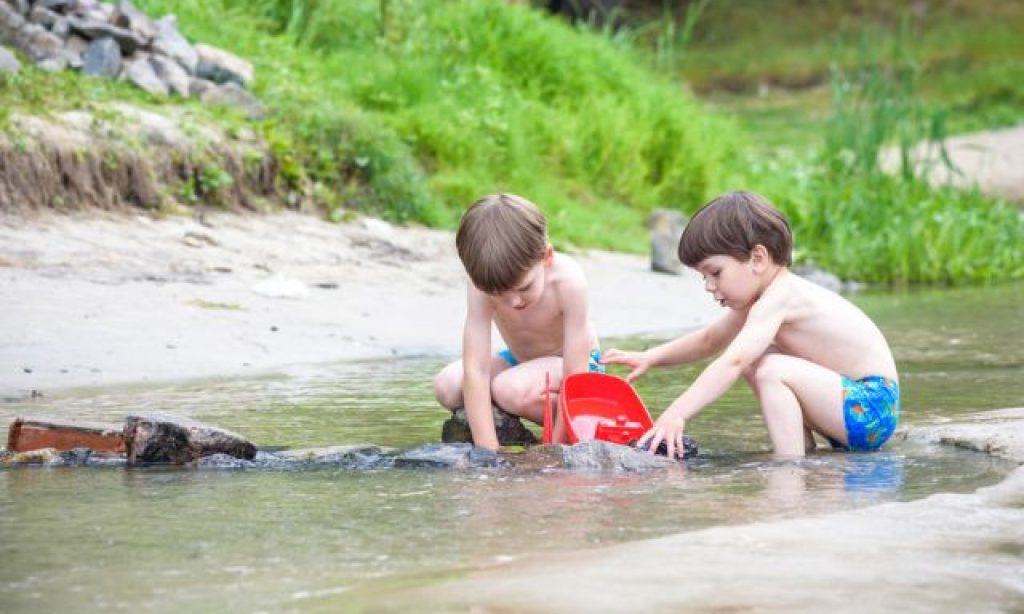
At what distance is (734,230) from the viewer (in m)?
4.34

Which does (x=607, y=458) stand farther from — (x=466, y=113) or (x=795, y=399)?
(x=466, y=113)

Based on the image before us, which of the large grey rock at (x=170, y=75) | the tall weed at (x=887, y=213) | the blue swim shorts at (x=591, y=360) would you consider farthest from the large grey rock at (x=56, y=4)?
the blue swim shorts at (x=591, y=360)

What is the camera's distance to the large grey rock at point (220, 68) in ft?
32.8

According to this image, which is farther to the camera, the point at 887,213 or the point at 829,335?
the point at 887,213

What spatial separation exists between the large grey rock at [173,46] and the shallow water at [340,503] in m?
4.62

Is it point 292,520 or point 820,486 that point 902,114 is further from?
point 292,520

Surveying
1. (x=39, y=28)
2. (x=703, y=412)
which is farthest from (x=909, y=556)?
(x=39, y=28)

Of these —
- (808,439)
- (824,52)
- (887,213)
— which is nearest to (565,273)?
(808,439)

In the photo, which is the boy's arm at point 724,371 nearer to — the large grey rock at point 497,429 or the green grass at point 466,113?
the large grey rock at point 497,429

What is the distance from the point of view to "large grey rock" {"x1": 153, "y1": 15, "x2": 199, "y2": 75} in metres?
9.76

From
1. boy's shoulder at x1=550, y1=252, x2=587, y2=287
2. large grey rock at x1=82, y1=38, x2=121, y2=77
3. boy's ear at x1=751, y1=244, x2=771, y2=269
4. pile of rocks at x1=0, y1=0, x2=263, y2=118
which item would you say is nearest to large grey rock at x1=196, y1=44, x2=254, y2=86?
pile of rocks at x1=0, y1=0, x2=263, y2=118

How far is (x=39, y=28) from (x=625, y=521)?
273 inches

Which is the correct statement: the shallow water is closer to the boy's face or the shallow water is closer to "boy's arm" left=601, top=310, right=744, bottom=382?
"boy's arm" left=601, top=310, right=744, bottom=382

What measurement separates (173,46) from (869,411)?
21.4ft
